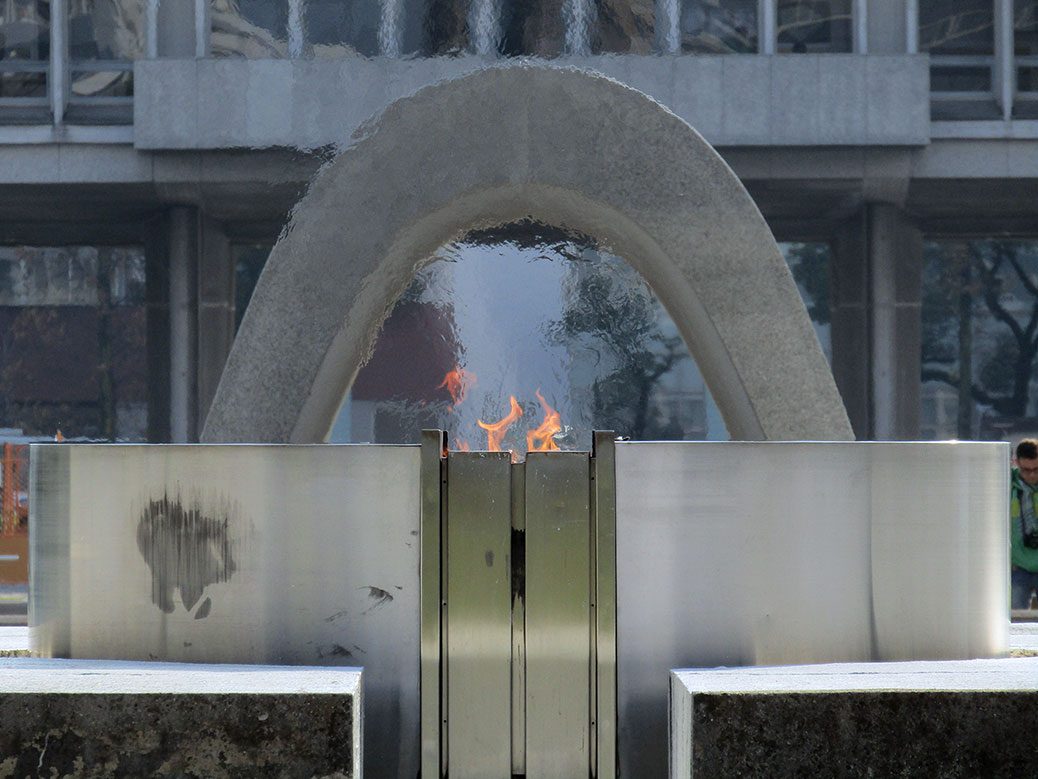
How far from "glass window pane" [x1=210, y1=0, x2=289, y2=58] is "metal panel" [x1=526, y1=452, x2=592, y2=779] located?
14507 millimetres

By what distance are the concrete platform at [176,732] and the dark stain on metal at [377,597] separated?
74cm

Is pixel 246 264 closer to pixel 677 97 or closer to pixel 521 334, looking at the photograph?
pixel 677 97

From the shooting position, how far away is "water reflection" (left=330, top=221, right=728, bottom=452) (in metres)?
10.6

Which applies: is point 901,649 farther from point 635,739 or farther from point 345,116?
point 345,116

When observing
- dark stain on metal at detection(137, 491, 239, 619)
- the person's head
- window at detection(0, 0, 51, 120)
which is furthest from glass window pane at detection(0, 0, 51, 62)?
dark stain on metal at detection(137, 491, 239, 619)

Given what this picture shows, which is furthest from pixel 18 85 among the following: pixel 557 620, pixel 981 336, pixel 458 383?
pixel 557 620

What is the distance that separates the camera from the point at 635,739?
4.72 m

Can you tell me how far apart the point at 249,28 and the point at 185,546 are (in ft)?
48.4

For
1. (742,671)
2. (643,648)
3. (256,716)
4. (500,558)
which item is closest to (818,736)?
(742,671)

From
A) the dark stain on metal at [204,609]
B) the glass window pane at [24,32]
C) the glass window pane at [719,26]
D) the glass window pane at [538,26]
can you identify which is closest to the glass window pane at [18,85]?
the glass window pane at [24,32]

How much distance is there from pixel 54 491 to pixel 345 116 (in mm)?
12843

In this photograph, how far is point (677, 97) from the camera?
57.9ft

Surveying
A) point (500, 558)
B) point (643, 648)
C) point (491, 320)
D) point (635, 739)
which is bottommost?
point (635, 739)

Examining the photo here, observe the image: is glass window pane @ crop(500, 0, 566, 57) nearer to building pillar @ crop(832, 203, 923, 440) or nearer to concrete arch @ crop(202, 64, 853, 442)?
building pillar @ crop(832, 203, 923, 440)
